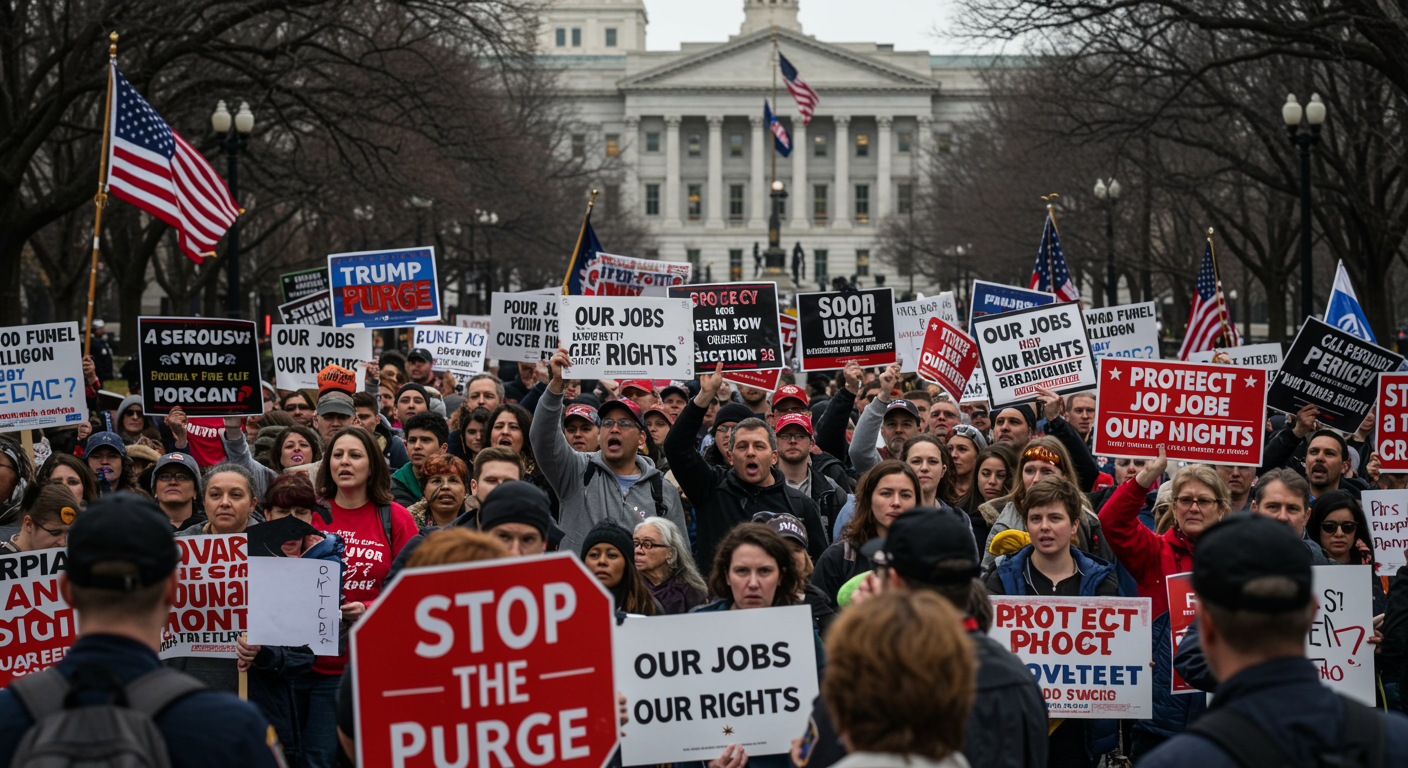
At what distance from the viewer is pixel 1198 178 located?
29859mm

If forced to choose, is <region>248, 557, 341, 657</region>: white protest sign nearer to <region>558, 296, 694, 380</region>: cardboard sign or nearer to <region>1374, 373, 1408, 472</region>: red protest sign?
<region>558, 296, 694, 380</region>: cardboard sign

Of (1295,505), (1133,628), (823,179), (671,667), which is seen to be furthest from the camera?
(823,179)

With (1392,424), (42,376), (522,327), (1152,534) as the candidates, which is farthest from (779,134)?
(1152,534)

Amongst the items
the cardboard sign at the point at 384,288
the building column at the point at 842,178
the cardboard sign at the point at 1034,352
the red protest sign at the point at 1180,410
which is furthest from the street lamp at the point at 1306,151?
the building column at the point at 842,178

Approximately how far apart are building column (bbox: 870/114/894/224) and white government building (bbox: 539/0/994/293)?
0.07 metres

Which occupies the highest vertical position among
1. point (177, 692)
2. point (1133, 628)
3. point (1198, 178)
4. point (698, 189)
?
point (698, 189)

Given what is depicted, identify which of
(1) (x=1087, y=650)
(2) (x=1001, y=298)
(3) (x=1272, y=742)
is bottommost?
(1) (x=1087, y=650)

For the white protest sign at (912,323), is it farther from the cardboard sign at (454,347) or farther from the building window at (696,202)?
the building window at (696,202)

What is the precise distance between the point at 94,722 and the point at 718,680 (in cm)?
252

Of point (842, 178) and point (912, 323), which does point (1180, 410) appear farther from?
point (842, 178)

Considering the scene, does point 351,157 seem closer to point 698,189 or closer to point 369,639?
point 369,639

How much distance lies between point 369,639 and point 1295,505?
14.9 ft

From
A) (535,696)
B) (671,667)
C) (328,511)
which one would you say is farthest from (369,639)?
(328,511)

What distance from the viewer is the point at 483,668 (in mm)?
3922
